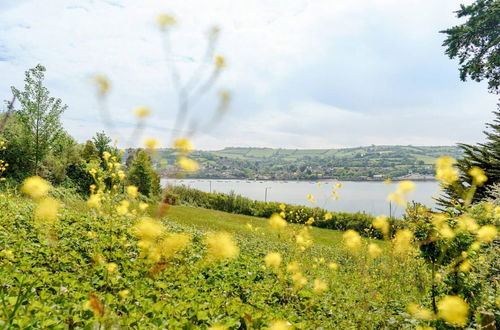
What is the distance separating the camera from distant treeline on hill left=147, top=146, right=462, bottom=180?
3340mm

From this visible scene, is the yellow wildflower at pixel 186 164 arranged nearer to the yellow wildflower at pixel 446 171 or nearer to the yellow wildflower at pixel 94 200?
the yellow wildflower at pixel 94 200

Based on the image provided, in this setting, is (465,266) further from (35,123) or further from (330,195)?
(35,123)

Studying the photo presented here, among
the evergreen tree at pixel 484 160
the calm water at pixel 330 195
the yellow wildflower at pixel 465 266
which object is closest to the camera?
the yellow wildflower at pixel 465 266

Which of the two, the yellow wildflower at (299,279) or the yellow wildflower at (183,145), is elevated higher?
the yellow wildflower at (183,145)

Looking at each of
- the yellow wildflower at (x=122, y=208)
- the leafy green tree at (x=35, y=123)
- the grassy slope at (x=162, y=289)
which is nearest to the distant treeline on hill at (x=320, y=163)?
the yellow wildflower at (x=122, y=208)

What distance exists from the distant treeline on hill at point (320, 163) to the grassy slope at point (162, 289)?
1.02 m

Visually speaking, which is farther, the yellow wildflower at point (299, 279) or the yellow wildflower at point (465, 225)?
the yellow wildflower at point (299, 279)

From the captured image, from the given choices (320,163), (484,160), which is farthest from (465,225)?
(320,163)

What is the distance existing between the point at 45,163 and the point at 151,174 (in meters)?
18.1

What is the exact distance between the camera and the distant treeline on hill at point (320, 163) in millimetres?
3340

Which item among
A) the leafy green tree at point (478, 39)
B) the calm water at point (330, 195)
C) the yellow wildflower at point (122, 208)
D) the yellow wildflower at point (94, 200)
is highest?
the leafy green tree at point (478, 39)

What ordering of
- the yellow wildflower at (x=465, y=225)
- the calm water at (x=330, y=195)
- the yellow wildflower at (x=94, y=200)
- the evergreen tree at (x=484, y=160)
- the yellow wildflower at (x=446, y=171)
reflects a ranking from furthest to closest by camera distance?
the evergreen tree at (x=484, y=160)
the calm water at (x=330, y=195)
the yellow wildflower at (x=465, y=225)
the yellow wildflower at (x=446, y=171)
the yellow wildflower at (x=94, y=200)

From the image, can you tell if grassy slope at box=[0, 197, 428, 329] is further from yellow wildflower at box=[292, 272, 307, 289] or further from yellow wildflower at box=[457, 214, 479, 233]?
yellow wildflower at box=[457, 214, 479, 233]

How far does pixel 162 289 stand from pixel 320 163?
9104 cm
